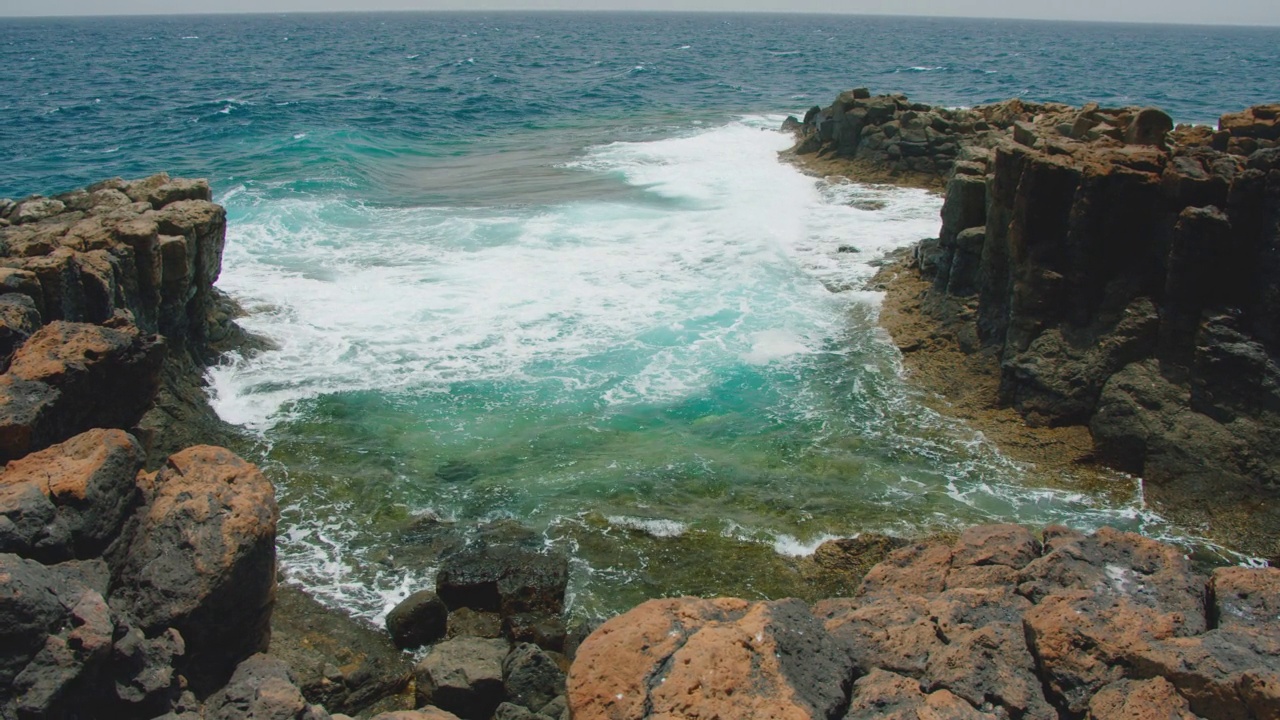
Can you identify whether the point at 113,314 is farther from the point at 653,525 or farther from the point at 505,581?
the point at 653,525

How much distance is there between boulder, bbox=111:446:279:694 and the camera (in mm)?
7707

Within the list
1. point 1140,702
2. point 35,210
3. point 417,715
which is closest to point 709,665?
point 417,715

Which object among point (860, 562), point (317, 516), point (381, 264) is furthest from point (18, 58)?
point (860, 562)

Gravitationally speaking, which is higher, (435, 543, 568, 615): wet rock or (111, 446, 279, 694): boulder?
(111, 446, 279, 694): boulder

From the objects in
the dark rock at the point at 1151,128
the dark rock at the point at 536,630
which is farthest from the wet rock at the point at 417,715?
the dark rock at the point at 1151,128

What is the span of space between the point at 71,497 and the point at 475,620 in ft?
15.4

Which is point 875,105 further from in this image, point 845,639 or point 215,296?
point 845,639

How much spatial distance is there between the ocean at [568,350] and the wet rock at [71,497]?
323 cm

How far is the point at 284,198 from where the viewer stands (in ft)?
97.7

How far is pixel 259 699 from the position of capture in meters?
7.27

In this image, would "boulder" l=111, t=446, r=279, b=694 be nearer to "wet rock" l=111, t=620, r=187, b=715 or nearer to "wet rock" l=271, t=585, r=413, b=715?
"wet rock" l=111, t=620, r=187, b=715

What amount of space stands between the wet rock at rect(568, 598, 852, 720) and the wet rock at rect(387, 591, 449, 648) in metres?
3.63

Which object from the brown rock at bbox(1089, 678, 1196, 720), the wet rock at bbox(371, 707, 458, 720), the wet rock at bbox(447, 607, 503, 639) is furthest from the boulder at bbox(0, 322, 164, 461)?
the brown rock at bbox(1089, 678, 1196, 720)

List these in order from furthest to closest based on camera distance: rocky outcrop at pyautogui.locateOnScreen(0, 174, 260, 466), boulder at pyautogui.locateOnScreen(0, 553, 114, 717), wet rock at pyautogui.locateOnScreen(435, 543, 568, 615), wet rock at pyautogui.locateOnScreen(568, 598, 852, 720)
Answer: wet rock at pyautogui.locateOnScreen(435, 543, 568, 615)
rocky outcrop at pyautogui.locateOnScreen(0, 174, 260, 466)
wet rock at pyautogui.locateOnScreen(568, 598, 852, 720)
boulder at pyautogui.locateOnScreen(0, 553, 114, 717)
